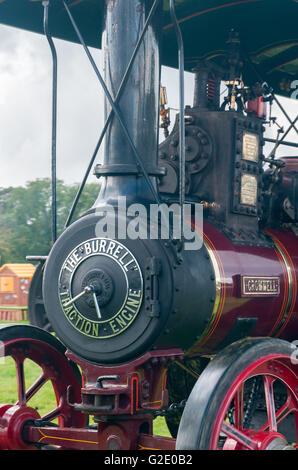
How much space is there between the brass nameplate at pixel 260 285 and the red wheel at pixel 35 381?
114 cm

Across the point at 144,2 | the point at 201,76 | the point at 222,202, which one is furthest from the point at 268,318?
the point at 144,2

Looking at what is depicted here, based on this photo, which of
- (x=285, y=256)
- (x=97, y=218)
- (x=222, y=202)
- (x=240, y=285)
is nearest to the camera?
(x=97, y=218)

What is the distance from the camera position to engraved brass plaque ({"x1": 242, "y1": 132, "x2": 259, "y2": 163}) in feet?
13.5

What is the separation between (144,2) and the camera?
3.69m

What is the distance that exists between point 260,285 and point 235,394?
2.67 ft

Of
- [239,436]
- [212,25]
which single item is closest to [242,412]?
[239,436]

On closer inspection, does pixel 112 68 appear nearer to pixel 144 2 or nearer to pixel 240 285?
pixel 144 2

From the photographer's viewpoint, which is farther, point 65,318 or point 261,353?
point 65,318

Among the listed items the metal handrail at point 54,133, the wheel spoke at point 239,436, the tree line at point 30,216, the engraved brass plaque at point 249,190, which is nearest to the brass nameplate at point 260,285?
the engraved brass plaque at point 249,190

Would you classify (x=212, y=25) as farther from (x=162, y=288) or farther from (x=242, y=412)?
(x=242, y=412)

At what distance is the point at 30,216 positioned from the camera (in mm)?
42438

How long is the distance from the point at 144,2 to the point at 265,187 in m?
1.40

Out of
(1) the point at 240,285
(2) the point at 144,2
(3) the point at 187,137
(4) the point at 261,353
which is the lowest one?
(4) the point at 261,353
